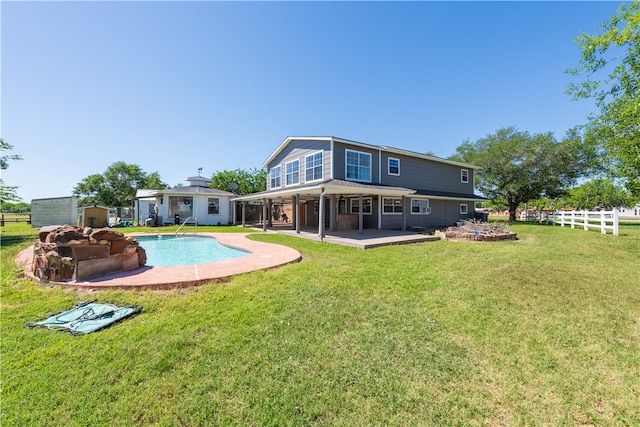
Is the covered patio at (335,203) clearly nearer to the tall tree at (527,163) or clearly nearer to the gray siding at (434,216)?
the gray siding at (434,216)

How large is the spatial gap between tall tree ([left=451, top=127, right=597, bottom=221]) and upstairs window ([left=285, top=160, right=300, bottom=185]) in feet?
68.4

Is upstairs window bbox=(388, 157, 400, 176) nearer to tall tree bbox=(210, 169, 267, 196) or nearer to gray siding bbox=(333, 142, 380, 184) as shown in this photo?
gray siding bbox=(333, 142, 380, 184)

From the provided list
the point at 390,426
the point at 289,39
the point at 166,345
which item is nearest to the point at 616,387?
the point at 390,426

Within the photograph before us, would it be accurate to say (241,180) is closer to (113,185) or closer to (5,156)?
(5,156)

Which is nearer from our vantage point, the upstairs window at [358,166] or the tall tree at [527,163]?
the upstairs window at [358,166]

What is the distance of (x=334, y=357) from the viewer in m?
2.81

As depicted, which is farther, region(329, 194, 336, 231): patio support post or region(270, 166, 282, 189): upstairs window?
region(270, 166, 282, 189): upstairs window

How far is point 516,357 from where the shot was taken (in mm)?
2852

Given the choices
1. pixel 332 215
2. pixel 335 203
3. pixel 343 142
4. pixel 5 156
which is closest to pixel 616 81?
pixel 343 142

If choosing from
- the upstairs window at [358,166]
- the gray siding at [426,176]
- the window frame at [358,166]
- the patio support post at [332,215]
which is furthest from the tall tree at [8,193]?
the gray siding at [426,176]

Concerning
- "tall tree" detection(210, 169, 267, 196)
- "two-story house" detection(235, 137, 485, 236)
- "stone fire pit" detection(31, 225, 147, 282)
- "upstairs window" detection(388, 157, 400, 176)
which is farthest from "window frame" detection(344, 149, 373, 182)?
"tall tree" detection(210, 169, 267, 196)

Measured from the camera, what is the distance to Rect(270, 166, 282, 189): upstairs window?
18484 millimetres

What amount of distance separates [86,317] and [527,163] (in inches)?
1230

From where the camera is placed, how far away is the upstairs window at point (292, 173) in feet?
54.2
